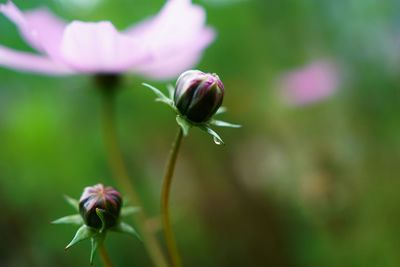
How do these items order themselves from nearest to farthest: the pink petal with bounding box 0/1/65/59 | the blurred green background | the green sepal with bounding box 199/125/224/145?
the green sepal with bounding box 199/125/224/145 → the pink petal with bounding box 0/1/65/59 → the blurred green background

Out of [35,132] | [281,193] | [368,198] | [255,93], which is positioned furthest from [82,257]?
[255,93]

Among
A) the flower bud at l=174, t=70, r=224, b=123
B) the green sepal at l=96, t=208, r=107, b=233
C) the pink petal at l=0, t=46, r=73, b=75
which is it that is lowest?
the green sepal at l=96, t=208, r=107, b=233

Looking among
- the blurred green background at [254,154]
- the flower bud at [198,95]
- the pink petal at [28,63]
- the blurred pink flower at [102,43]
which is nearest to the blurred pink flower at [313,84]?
the blurred green background at [254,154]

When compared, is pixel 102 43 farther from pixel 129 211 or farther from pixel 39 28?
pixel 129 211

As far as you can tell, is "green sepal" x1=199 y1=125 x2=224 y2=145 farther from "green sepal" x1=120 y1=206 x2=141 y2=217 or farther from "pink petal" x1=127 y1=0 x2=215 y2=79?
"pink petal" x1=127 y1=0 x2=215 y2=79

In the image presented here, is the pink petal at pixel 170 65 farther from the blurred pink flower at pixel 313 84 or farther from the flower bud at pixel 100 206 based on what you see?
the blurred pink flower at pixel 313 84

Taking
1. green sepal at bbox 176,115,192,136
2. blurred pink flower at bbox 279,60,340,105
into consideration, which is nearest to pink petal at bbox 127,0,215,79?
green sepal at bbox 176,115,192,136

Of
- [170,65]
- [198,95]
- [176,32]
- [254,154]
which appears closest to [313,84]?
[254,154]
